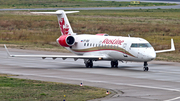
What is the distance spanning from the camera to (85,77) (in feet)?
96.6

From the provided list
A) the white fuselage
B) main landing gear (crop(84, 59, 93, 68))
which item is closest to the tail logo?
the white fuselage

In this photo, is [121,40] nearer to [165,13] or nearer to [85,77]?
[85,77]

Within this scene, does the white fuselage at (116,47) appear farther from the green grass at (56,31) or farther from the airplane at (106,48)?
the green grass at (56,31)

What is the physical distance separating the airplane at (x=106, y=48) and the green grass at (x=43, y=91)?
34.3ft

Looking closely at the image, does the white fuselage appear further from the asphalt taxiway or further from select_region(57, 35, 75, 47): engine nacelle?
Result: the asphalt taxiway

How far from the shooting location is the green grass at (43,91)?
1991cm

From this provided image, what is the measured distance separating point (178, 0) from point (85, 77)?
141418 millimetres

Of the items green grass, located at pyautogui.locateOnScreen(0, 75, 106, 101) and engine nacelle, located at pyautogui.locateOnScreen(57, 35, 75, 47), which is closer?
green grass, located at pyautogui.locateOnScreen(0, 75, 106, 101)

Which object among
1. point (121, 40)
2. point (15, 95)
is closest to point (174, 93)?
point (15, 95)

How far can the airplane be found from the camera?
1315 inches

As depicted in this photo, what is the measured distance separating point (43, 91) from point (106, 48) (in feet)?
50.2

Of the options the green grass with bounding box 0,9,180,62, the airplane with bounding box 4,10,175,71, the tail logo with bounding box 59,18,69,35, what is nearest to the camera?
the airplane with bounding box 4,10,175,71

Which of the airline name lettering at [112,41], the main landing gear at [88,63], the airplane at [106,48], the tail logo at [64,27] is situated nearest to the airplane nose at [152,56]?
the airplane at [106,48]

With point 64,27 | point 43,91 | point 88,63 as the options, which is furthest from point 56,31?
point 43,91
